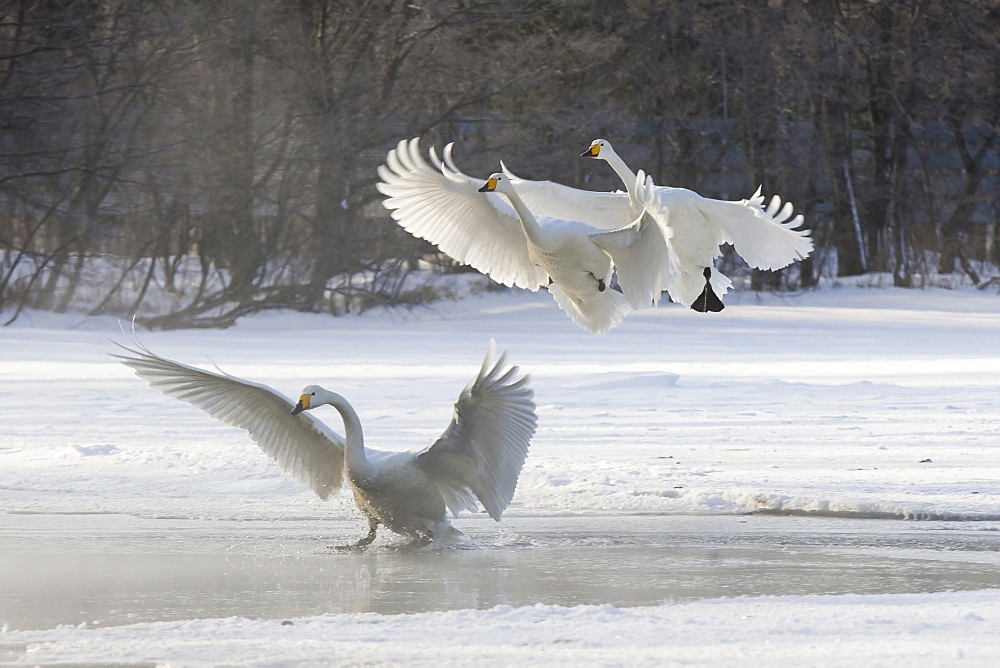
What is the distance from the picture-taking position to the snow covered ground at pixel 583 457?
4.04 m

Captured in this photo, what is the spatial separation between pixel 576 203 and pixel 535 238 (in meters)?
1.44

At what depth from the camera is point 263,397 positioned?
19.8 ft

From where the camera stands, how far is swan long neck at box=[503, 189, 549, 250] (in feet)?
24.8

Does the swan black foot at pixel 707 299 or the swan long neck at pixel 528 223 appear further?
the swan black foot at pixel 707 299

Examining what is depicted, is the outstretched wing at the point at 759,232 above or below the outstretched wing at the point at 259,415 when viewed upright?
above

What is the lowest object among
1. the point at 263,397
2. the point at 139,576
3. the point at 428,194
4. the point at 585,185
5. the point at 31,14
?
the point at 139,576

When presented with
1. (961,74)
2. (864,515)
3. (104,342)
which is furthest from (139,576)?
(961,74)

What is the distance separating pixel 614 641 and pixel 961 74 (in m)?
20.8

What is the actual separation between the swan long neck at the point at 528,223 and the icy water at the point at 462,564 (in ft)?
6.20

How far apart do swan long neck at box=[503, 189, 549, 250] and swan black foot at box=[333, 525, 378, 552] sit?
88.5 inches

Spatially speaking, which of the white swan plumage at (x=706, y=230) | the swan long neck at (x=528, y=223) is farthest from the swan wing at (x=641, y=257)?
the swan long neck at (x=528, y=223)

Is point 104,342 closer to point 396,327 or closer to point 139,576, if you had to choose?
point 396,327

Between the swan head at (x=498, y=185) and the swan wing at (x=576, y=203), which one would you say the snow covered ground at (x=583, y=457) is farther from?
the swan head at (x=498, y=185)

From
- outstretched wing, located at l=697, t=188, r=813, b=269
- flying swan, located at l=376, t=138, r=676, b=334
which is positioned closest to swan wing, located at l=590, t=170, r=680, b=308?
flying swan, located at l=376, t=138, r=676, b=334
